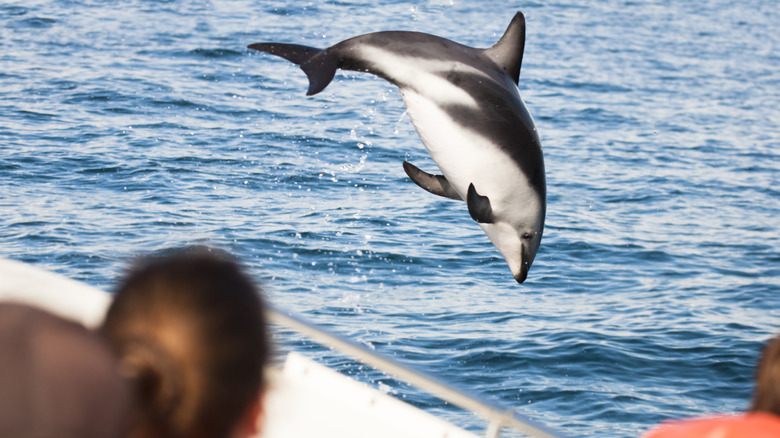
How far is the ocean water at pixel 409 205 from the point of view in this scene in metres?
10.5

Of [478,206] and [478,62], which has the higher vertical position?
[478,62]

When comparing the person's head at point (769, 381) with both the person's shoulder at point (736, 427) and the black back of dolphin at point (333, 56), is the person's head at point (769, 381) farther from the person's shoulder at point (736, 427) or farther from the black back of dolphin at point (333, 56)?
the black back of dolphin at point (333, 56)

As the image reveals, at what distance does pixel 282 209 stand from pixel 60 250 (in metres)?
3.45

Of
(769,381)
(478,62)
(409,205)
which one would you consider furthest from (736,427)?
(409,205)

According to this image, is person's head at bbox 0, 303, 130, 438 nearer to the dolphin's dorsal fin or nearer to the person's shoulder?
the person's shoulder

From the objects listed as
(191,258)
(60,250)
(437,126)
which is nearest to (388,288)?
(60,250)

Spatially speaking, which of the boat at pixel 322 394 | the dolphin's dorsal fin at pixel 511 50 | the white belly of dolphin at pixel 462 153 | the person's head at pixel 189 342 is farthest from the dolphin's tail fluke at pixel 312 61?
the person's head at pixel 189 342

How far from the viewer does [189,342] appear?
155 centimetres

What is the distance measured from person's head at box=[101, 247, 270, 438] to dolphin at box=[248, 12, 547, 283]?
391 centimetres

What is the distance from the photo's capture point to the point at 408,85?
577 centimetres

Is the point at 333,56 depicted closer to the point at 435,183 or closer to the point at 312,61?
the point at 312,61

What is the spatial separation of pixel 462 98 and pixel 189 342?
4.36 meters

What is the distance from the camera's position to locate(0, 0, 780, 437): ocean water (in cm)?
1052

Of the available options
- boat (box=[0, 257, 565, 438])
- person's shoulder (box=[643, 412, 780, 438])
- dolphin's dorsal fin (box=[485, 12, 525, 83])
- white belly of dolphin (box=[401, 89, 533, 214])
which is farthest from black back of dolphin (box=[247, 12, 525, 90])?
person's shoulder (box=[643, 412, 780, 438])
